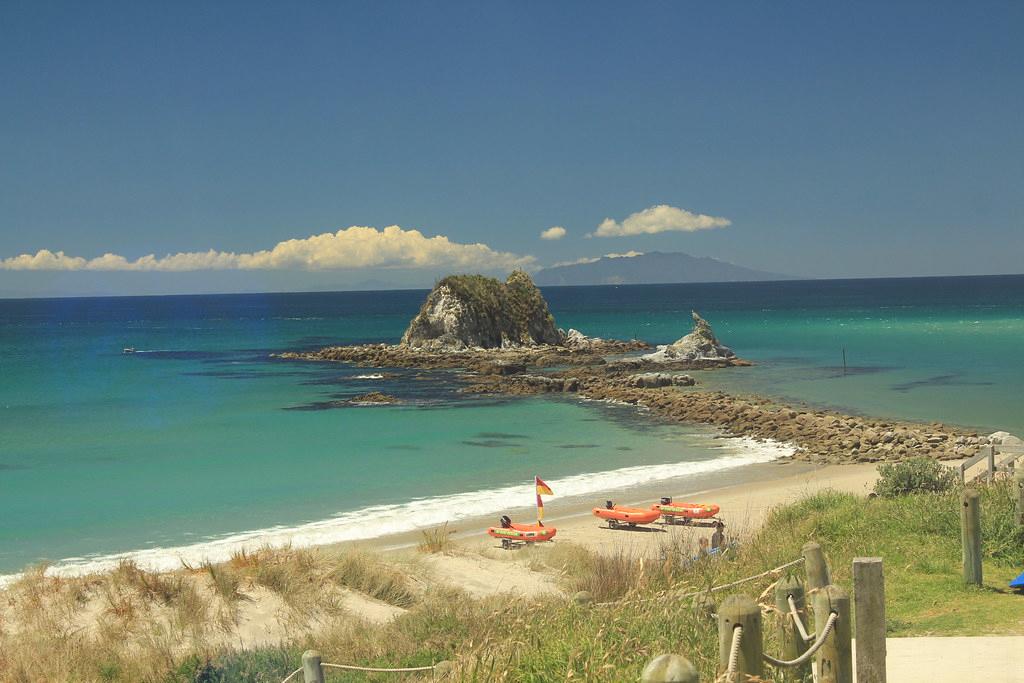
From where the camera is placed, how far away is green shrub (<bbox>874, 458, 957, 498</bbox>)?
1570 centimetres

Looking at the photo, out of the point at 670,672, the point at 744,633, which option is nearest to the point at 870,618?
the point at 744,633

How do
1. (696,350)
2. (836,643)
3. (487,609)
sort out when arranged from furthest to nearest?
(696,350) < (487,609) < (836,643)

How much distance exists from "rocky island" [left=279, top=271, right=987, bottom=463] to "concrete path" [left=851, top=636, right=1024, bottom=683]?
2060 centimetres

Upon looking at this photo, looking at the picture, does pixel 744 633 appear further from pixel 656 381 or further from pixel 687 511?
pixel 656 381

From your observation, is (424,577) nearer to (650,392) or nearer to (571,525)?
(571,525)

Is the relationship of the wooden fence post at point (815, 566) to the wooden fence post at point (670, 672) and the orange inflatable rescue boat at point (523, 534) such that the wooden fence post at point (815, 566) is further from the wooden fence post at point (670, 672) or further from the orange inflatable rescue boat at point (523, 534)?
the orange inflatable rescue boat at point (523, 534)

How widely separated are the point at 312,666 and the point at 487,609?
11.7 feet

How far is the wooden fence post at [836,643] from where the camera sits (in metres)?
5.31

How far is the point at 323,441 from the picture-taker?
32344 mm

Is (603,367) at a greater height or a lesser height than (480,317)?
lesser

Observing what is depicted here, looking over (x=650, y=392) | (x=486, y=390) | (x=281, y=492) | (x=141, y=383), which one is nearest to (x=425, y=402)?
(x=486, y=390)

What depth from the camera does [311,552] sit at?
45.5 ft

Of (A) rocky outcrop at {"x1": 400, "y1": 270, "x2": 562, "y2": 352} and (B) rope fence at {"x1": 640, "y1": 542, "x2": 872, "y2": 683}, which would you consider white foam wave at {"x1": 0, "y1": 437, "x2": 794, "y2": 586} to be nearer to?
(B) rope fence at {"x1": 640, "y1": 542, "x2": 872, "y2": 683}

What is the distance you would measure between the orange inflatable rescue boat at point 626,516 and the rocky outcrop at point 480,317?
51080mm
